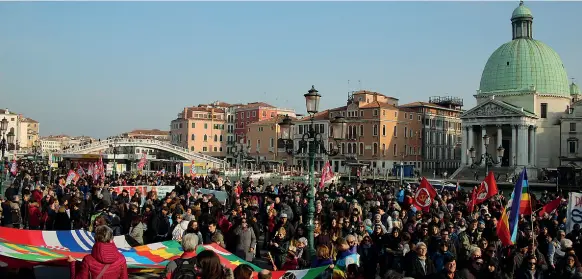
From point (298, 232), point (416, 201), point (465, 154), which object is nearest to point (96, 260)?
point (298, 232)

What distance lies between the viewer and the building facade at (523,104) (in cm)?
5894

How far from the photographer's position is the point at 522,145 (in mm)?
57656

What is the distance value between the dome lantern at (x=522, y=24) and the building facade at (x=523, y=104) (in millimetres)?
1067

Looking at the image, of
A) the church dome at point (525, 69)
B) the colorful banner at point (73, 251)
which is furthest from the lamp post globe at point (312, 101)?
the church dome at point (525, 69)

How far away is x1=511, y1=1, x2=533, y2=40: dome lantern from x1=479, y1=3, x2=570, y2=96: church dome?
12 cm

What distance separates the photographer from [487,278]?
6.68m

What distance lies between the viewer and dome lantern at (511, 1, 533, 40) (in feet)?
208

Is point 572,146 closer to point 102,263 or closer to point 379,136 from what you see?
point 379,136

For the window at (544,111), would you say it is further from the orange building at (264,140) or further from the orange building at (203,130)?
the orange building at (203,130)

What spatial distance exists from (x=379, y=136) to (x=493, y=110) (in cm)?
1186

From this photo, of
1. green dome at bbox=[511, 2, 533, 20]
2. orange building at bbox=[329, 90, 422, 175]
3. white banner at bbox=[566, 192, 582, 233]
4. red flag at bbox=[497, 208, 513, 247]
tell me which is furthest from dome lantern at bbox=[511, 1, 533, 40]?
red flag at bbox=[497, 208, 513, 247]

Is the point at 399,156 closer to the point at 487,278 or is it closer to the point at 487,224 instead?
the point at 487,224

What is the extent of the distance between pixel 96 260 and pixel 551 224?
9171mm

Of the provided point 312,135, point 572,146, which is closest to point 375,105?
point 572,146
